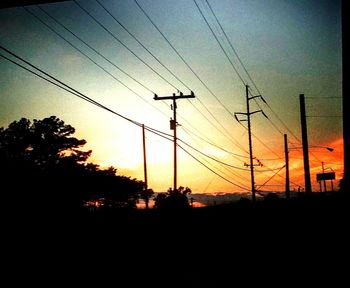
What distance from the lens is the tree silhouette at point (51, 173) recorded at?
32031 millimetres

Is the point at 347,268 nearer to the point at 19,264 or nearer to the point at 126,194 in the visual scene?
the point at 19,264

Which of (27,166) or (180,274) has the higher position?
(27,166)

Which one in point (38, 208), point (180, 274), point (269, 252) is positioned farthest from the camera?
point (38, 208)

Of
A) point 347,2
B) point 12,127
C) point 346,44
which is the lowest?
point 346,44

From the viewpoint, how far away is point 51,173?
3784 centimetres

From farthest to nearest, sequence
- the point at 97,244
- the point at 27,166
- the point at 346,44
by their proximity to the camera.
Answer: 1. the point at 27,166
2. the point at 97,244
3. the point at 346,44

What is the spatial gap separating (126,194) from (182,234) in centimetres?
4229

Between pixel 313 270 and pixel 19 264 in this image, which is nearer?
pixel 313 270

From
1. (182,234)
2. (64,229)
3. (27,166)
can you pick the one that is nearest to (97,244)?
(64,229)

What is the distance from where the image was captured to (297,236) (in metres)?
12.2

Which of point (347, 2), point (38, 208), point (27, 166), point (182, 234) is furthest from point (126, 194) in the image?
point (347, 2)

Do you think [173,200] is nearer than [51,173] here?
Yes

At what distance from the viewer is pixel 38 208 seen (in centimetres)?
2855

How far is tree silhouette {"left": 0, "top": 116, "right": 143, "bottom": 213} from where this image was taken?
32.0m
